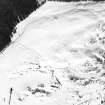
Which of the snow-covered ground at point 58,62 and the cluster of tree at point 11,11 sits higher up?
the snow-covered ground at point 58,62

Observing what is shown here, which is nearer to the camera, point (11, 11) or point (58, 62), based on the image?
point (58, 62)

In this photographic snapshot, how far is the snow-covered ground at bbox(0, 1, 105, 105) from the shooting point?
17.4 feet

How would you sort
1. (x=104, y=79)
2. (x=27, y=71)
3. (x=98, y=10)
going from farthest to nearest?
(x=98, y=10) < (x=27, y=71) < (x=104, y=79)

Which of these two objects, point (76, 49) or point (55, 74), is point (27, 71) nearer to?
point (55, 74)

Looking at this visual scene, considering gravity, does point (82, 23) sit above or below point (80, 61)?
above

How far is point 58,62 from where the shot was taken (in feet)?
19.4

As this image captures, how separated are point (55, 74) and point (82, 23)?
5.05ft

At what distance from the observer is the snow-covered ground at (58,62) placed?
5.30 metres

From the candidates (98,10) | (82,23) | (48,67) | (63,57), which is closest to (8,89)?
(48,67)

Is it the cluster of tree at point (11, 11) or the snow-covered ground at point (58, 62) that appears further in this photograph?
the cluster of tree at point (11, 11)

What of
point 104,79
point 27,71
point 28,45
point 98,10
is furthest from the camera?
point 98,10

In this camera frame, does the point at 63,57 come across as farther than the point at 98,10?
No

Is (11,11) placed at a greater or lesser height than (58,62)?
lesser

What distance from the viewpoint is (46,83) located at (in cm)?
554
